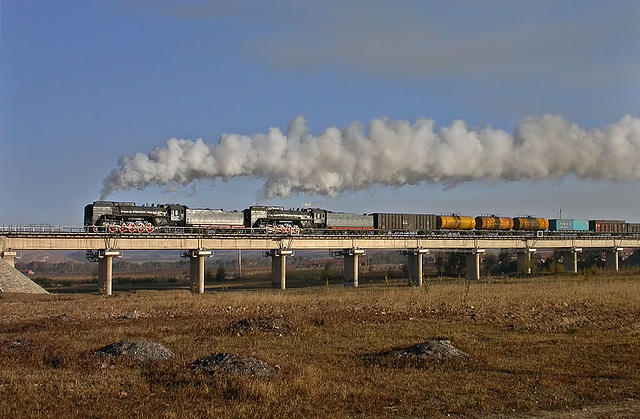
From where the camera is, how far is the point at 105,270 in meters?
59.5

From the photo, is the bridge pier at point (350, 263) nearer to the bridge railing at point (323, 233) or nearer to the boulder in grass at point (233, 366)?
the bridge railing at point (323, 233)

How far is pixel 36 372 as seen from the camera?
51.6 ft

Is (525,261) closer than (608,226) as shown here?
Yes

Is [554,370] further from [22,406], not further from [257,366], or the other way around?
[22,406]

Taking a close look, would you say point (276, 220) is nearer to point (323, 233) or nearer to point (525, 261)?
point (323, 233)

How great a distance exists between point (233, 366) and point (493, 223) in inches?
3320

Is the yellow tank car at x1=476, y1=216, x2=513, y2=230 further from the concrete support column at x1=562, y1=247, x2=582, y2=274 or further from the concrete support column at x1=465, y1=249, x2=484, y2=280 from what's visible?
the concrete support column at x1=562, y1=247, x2=582, y2=274

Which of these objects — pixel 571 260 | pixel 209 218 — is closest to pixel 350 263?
pixel 209 218

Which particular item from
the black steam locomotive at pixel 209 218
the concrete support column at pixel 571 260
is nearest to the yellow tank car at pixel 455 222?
the black steam locomotive at pixel 209 218

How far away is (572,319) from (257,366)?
16671 mm

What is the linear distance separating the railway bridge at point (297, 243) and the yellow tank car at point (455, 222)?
1.14m

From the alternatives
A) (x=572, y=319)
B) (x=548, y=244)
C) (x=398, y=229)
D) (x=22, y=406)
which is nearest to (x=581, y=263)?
(x=548, y=244)

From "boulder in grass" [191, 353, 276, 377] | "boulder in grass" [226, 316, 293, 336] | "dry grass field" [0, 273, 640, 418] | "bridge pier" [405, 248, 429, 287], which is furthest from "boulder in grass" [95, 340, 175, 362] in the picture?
"bridge pier" [405, 248, 429, 287]

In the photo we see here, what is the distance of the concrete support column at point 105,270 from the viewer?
5900cm
